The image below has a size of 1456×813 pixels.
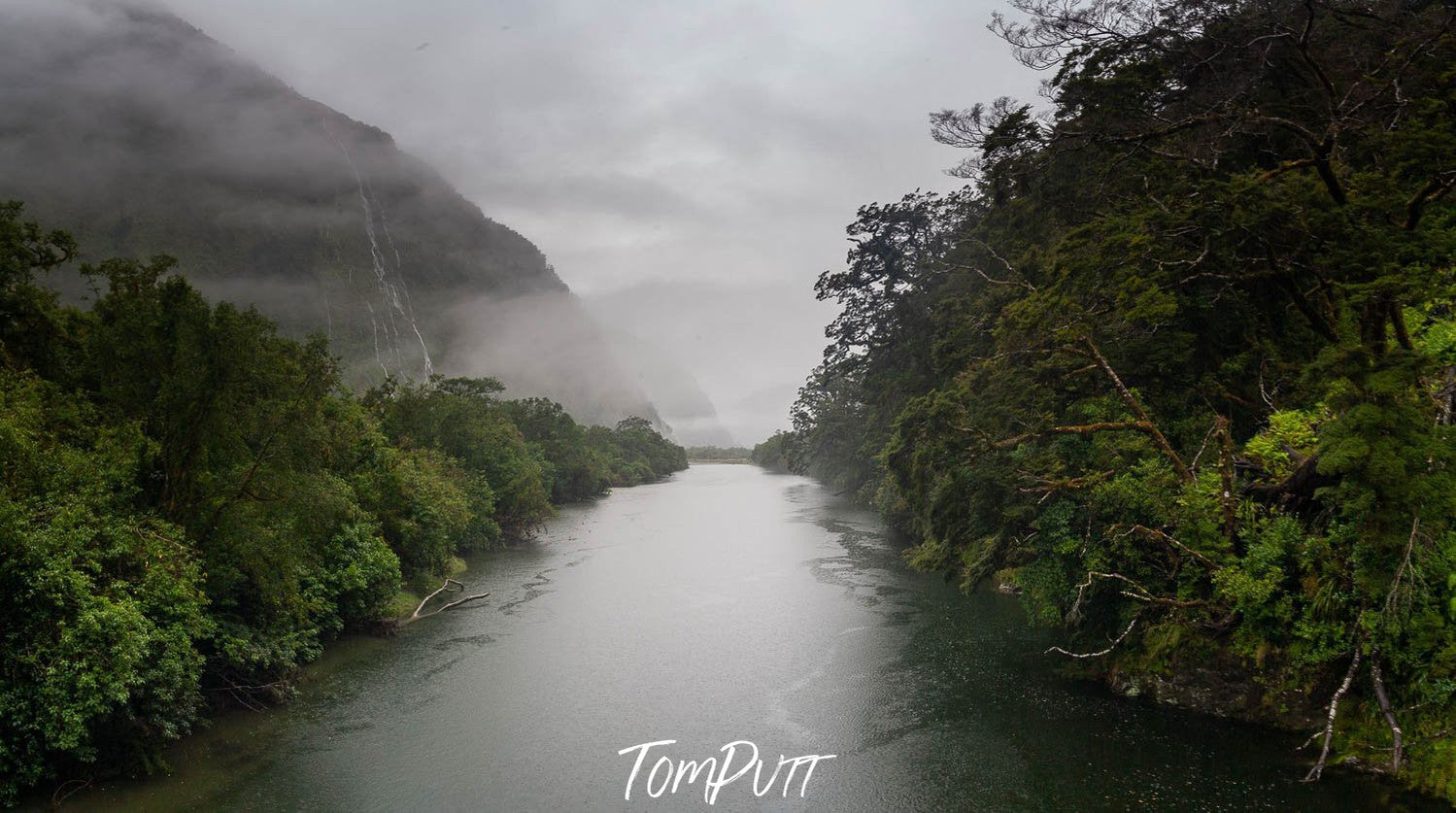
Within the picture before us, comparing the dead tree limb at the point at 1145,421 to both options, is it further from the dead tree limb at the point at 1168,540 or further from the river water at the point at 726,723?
the river water at the point at 726,723

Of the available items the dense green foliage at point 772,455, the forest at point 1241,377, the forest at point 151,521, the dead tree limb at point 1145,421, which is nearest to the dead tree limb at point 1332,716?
the forest at point 1241,377

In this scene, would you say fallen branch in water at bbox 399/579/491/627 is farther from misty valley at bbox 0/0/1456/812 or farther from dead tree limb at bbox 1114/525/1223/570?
dead tree limb at bbox 1114/525/1223/570

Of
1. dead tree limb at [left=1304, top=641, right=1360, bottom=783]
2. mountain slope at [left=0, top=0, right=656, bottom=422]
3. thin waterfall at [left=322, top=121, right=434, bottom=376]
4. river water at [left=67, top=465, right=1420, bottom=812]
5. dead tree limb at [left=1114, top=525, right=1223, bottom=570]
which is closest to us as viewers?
dead tree limb at [left=1304, top=641, right=1360, bottom=783]

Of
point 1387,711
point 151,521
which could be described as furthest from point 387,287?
point 1387,711

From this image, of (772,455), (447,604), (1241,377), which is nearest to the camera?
(1241,377)

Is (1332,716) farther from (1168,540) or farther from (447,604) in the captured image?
(447,604)

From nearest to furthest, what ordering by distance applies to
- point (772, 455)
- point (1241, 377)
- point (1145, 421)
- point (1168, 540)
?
1. point (1168, 540)
2. point (1145, 421)
3. point (1241, 377)
4. point (772, 455)

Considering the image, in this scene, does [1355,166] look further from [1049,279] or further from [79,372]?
[79,372]

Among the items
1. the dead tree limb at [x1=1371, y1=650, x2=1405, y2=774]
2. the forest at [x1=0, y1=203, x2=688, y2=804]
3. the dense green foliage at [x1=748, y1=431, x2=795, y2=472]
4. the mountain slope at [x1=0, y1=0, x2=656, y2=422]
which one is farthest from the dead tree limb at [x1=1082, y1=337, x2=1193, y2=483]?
the mountain slope at [x1=0, y1=0, x2=656, y2=422]
